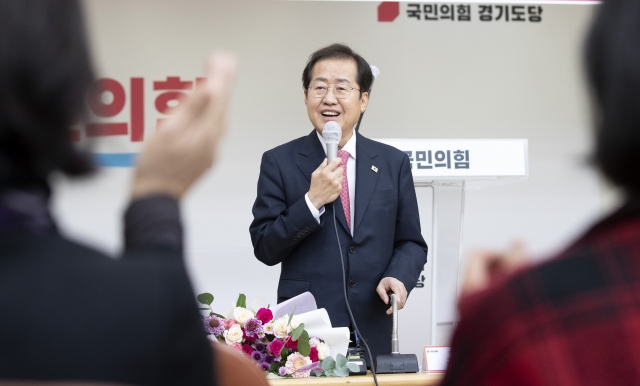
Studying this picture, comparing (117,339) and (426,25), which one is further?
(426,25)

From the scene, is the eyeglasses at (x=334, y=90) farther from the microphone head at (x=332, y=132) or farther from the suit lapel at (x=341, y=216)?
the suit lapel at (x=341, y=216)

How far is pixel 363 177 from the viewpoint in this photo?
9.24 feet

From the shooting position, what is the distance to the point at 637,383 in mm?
542

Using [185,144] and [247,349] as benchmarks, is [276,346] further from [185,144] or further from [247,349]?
[185,144]

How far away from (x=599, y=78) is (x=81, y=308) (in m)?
0.50

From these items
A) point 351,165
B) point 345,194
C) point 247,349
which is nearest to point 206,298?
point 247,349

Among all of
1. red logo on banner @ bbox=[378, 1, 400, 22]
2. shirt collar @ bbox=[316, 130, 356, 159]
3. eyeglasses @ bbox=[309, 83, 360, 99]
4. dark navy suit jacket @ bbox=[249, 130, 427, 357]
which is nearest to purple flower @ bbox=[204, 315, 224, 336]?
dark navy suit jacket @ bbox=[249, 130, 427, 357]

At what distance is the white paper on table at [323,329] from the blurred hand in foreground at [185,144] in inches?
54.2

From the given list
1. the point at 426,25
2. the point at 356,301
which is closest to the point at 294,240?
the point at 356,301

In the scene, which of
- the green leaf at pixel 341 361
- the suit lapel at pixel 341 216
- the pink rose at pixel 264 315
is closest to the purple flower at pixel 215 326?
the pink rose at pixel 264 315

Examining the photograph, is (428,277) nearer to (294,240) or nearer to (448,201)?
(448,201)

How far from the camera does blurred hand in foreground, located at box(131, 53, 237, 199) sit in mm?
718

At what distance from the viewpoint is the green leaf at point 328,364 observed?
200cm

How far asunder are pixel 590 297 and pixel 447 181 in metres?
2.95
